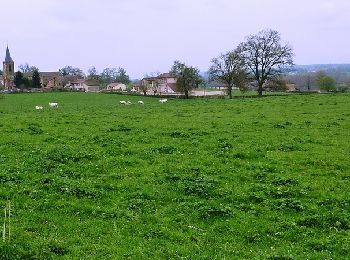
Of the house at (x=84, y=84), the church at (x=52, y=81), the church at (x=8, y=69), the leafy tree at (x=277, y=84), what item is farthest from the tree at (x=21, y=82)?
the leafy tree at (x=277, y=84)

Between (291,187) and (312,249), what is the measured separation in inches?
164

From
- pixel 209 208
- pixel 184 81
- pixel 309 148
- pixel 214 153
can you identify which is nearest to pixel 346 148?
pixel 309 148

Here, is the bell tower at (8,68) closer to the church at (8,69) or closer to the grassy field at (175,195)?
the church at (8,69)

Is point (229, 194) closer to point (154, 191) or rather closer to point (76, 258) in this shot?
point (154, 191)

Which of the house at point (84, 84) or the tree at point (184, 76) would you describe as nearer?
the tree at point (184, 76)

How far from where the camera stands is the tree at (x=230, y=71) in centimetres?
7650

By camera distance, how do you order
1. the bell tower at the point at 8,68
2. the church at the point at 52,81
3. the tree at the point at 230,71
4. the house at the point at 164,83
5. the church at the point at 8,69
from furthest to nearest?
the bell tower at the point at 8,68, the church at the point at 52,81, the church at the point at 8,69, the house at the point at 164,83, the tree at the point at 230,71

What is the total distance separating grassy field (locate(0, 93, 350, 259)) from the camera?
927cm

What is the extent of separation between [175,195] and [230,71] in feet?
221

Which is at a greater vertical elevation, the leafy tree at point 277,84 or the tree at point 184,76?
the tree at point 184,76

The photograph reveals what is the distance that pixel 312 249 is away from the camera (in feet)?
30.1

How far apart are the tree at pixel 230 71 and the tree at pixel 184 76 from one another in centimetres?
885

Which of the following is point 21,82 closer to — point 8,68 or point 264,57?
point 8,68

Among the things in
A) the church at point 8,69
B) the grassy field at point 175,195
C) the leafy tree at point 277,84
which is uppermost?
the church at point 8,69
